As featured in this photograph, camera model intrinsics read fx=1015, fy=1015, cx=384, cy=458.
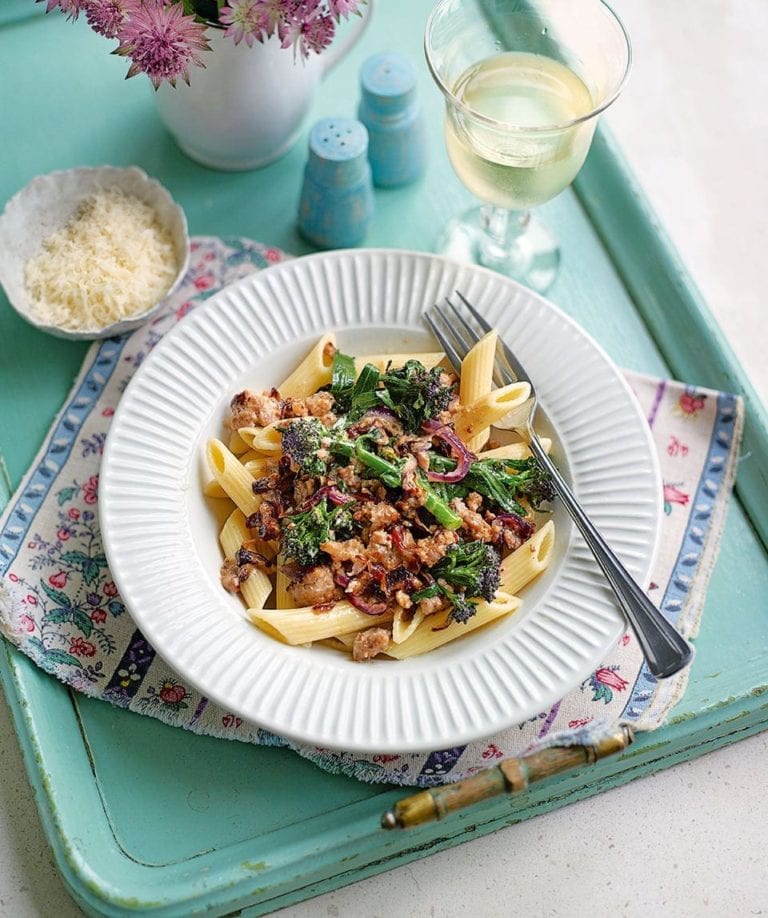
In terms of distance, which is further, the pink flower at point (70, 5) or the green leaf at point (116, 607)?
the green leaf at point (116, 607)

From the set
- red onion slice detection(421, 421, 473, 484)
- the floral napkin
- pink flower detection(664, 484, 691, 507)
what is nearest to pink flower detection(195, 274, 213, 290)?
the floral napkin

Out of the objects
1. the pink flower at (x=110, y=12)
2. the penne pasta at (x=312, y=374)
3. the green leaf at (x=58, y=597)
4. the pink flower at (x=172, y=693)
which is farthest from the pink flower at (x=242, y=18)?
the pink flower at (x=172, y=693)

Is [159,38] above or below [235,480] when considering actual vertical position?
above

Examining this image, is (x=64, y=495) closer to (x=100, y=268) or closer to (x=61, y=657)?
(x=61, y=657)

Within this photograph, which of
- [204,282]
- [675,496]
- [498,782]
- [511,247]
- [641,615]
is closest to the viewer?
[498,782]

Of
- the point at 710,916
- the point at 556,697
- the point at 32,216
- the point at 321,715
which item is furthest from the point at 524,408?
the point at 32,216

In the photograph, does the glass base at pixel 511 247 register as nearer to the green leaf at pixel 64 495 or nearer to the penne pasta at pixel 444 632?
the penne pasta at pixel 444 632

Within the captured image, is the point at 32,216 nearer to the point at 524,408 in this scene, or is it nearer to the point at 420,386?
the point at 420,386

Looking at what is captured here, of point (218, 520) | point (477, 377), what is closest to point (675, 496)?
point (477, 377)
